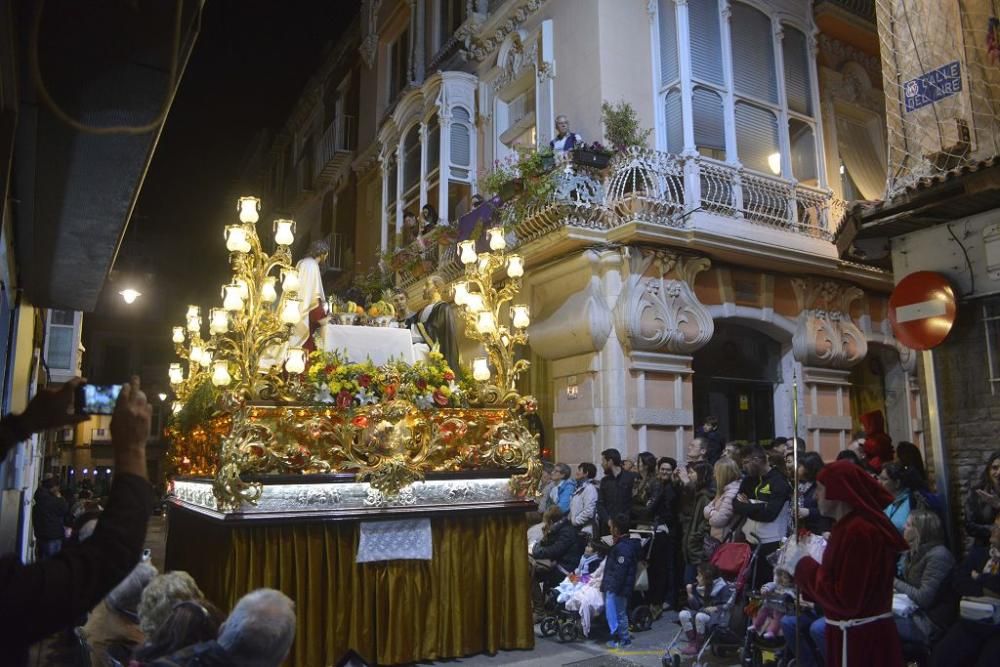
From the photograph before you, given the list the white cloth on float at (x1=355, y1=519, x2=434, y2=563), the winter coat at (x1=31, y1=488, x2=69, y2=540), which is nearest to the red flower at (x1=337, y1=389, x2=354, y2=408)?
the white cloth on float at (x1=355, y1=519, x2=434, y2=563)

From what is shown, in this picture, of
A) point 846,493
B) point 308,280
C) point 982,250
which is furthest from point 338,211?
point 846,493

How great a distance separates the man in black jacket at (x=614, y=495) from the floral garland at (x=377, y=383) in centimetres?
236

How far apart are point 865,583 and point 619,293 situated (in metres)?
Result: 7.87

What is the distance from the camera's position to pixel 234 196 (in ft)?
119

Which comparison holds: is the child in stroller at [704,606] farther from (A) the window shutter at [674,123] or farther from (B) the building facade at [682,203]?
(A) the window shutter at [674,123]

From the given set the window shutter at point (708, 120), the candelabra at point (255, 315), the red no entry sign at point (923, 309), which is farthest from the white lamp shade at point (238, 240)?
the window shutter at point (708, 120)

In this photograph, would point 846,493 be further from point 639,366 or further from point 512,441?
point 639,366

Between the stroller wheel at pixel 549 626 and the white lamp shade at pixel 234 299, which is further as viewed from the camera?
the stroller wheel at pixel 549 626

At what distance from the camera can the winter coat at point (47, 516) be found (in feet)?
41.8

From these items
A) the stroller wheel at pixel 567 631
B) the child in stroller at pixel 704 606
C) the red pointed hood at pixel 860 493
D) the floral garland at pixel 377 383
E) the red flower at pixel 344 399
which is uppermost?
the floral garland at pixel 377 383

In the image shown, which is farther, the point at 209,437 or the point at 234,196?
the point at 234,196

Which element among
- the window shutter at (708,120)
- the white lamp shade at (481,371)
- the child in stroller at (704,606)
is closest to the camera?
the child in stroller at (704,606)

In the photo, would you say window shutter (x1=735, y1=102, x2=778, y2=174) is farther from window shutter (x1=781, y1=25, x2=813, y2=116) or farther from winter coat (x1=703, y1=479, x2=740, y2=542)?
winter coat (x1=703, y1=479, x2=740, y2=542)

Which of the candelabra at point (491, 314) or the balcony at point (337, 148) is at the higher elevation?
the balcony at point (337, 148)
